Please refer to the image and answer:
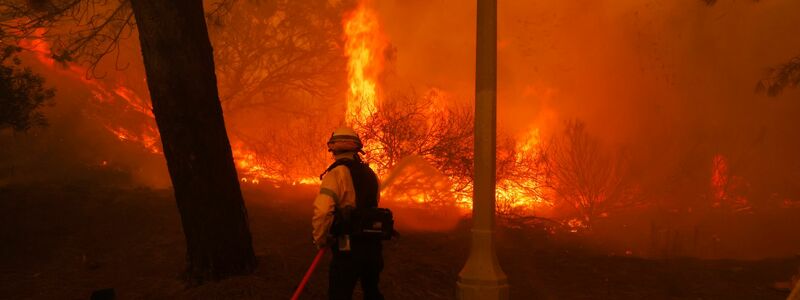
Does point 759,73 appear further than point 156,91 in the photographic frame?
Yes

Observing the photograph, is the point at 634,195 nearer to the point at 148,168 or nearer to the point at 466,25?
the point at 466,25

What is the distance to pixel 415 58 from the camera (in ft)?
70.9

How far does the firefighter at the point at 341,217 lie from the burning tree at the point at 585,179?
34.6ft

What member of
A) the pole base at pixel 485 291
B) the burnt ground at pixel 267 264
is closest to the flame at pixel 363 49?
the burnt ground at pixel 267 264

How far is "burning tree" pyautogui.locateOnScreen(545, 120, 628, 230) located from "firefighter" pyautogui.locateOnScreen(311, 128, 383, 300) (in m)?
10.5

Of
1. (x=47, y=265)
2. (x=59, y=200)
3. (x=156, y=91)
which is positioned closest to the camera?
(x=156, y=91)

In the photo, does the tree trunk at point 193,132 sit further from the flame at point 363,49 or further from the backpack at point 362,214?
the flame at point 363,49

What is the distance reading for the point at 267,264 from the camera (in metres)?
6.66

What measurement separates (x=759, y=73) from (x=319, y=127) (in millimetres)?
19682

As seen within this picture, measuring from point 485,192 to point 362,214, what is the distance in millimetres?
1471

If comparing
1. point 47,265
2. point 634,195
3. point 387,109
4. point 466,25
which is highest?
point 466,25

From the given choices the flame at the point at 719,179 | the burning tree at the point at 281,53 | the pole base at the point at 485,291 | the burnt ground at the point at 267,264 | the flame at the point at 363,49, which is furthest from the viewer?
the flame at the point at 719,179

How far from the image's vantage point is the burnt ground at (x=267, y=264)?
6492 millimetres

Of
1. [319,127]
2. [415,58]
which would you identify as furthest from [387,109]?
[415,58]
